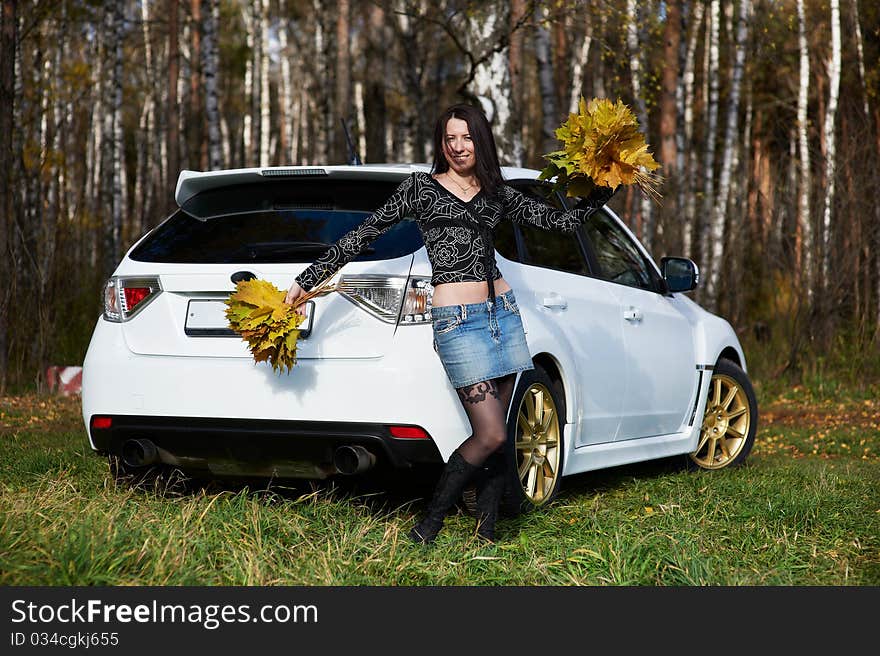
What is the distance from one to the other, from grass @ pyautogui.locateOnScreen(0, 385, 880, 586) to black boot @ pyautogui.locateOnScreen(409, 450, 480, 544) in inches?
3.4

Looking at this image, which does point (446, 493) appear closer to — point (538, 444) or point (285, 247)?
point (538, 444)

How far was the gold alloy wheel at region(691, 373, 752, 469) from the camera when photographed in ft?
25.8

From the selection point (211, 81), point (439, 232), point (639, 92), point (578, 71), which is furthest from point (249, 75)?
point (439, 232)

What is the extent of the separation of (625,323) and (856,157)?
8.26m

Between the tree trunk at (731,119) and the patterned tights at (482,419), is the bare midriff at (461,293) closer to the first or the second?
the patterned tights at (482,419)

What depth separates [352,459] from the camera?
201 inches

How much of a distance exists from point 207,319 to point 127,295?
489 millimetres

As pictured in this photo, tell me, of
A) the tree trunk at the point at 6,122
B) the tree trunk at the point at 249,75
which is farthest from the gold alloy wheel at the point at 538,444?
the tree trunk at the point at 249,75

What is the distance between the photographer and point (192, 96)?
33.3 metres

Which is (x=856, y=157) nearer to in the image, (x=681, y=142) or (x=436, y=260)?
(x=681, y=142)

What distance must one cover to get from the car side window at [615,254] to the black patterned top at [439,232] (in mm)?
1890

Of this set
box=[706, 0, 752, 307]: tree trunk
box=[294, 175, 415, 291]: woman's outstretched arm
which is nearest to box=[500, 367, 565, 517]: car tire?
box=[294, 175, 415, 291]: woman's outstretched arm

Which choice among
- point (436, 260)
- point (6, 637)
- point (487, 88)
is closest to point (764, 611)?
point (436, 260)

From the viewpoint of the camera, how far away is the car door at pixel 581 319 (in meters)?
5.89
